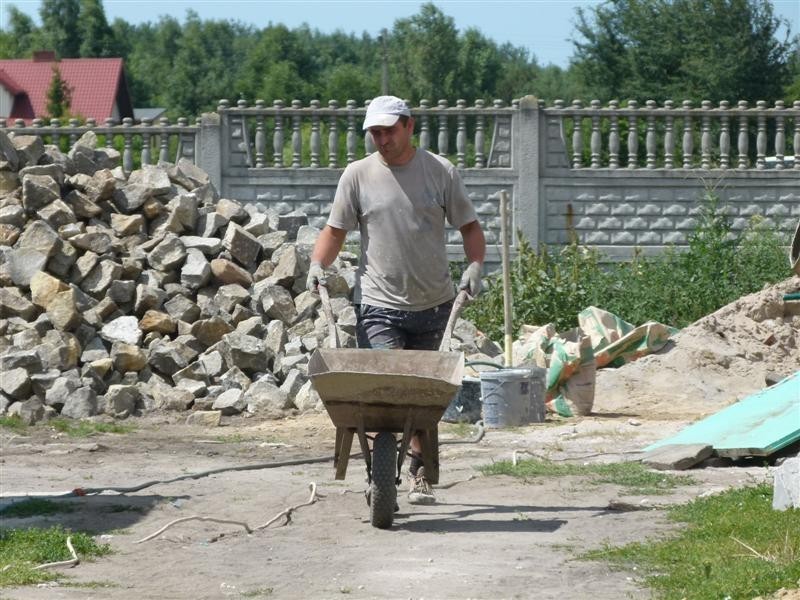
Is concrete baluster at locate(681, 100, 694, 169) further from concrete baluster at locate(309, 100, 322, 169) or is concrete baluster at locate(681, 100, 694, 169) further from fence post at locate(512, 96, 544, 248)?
concrete baluster at locate(309, 100, 322, 169)

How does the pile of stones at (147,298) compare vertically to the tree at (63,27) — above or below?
below

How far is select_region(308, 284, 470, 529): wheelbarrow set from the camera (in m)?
6.69

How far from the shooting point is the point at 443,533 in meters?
6.75

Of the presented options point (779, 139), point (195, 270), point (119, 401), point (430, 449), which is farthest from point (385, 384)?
point (779, 139)

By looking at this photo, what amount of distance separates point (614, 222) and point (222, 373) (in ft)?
24.0

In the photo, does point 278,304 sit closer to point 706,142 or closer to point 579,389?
point 579,389

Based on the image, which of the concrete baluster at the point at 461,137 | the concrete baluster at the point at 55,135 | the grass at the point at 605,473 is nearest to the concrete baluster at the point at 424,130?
the concrete baluster at the point at 461,137

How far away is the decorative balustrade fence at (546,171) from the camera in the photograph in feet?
62.3

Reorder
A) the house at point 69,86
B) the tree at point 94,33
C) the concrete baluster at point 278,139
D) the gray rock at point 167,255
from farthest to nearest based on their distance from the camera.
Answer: the tree at point 94,33
the house at point 69,86
the concrete baluster at point 278,139
the gray rock at point 167,255

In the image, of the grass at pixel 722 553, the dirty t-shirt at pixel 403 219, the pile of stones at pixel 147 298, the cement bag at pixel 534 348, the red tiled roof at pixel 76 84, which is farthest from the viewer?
the red tiled roof at pixel 76 84

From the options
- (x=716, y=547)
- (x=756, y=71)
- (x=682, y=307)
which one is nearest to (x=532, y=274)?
(x=682, y=307)

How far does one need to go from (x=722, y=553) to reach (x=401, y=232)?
2348mm

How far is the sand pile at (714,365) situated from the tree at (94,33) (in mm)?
82192

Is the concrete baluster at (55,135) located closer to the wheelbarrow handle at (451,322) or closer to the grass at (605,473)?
the grass at (605,473)
